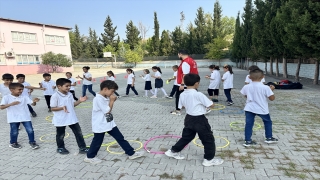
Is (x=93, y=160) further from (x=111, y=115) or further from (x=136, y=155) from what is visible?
(x=111, y=115)

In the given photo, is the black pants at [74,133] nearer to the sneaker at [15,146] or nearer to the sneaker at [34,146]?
the sneaker at [34,146]

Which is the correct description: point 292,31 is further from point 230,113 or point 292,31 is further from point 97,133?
point 97,133

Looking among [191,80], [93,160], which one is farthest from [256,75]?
[93,160]

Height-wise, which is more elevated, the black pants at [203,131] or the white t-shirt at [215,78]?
the white t-shirt at [215,78]

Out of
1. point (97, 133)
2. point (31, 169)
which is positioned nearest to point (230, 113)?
point (97, 133)

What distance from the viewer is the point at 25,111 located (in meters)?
4.84

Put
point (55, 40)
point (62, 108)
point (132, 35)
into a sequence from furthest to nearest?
point (132, 35)
point (55, 40)
point (62, 108)

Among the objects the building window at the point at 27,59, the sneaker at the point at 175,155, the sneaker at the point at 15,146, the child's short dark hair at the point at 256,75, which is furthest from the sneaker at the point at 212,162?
the building window at the point at 27,59

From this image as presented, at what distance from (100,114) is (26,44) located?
36.8 m

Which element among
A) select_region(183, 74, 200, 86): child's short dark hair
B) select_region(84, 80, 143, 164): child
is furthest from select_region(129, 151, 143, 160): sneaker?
select_region(183, 74, 200, 86): child's short dark hair

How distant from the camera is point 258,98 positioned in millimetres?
4328

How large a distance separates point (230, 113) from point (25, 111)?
5.78 m

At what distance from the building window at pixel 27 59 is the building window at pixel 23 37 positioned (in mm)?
2321

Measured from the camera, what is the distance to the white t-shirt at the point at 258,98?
168 inches
